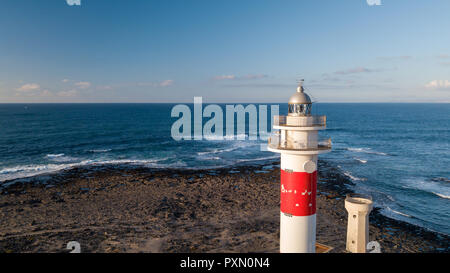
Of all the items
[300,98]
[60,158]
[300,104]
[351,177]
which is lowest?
[351,177]

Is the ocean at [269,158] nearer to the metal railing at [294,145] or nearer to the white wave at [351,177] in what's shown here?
the white wave at [351,177]

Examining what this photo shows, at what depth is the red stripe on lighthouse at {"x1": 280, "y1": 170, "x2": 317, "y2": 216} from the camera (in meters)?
10.9

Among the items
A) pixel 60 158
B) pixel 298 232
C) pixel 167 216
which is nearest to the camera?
pixel 298 232

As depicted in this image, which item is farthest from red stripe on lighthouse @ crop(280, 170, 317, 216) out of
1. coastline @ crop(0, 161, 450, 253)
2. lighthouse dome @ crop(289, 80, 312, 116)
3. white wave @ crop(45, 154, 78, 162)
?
white wave @ crop(45, 154, 78, 162)

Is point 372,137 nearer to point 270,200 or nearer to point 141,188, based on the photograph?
point 270,200

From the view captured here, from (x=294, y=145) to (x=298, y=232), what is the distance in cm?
357

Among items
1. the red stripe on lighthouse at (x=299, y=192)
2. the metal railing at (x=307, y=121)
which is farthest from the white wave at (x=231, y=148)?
the metal railing at (x=307, y=121)

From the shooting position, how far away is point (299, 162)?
10922mm

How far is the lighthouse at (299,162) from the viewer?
35.5 ft

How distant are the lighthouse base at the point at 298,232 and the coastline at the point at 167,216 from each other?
7679 millimetres

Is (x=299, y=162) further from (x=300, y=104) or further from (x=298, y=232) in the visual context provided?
(x=298, y=232)

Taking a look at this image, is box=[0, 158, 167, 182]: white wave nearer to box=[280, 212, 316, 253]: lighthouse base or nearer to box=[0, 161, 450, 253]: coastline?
box=[0, 161, 450, 253]: coastline

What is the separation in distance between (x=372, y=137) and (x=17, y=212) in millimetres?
74950

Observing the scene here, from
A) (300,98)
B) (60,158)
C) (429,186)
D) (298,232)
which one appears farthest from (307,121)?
(60,158)
